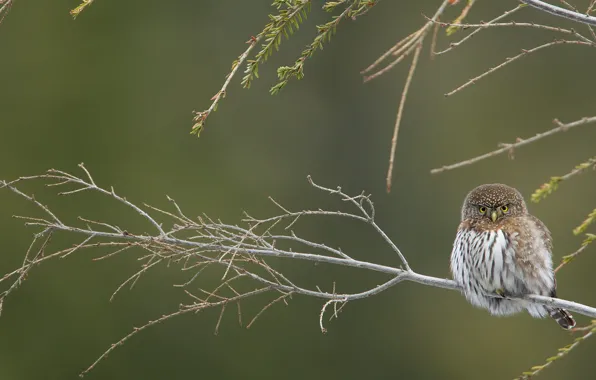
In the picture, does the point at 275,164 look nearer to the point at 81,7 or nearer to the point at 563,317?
the point at 563,317

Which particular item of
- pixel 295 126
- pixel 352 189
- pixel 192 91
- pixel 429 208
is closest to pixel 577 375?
pixel 429 208

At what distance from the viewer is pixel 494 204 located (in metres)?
5.61

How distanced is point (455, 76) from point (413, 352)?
12.4 feet

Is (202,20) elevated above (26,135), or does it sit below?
above

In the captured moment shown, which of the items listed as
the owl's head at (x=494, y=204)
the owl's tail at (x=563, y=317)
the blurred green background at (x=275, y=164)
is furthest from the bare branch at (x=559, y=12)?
the blurred green background at (x=275, y=164)

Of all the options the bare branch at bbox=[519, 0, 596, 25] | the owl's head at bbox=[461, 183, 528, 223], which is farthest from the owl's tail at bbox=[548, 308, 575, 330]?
the bare branch at bbox=[519, 0, 596, 25]

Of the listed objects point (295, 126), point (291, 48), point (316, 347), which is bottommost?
point (316, 347)

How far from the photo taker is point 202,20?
13352 mm

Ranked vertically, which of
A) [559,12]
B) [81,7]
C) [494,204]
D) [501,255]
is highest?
[559,12]

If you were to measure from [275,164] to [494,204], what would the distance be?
7607mm

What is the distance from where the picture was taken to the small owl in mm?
5332

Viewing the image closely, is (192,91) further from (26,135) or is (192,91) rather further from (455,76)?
(455,76)

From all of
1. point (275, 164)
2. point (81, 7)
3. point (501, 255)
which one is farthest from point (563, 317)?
point (275, 164)

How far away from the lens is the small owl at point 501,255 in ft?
17.5
